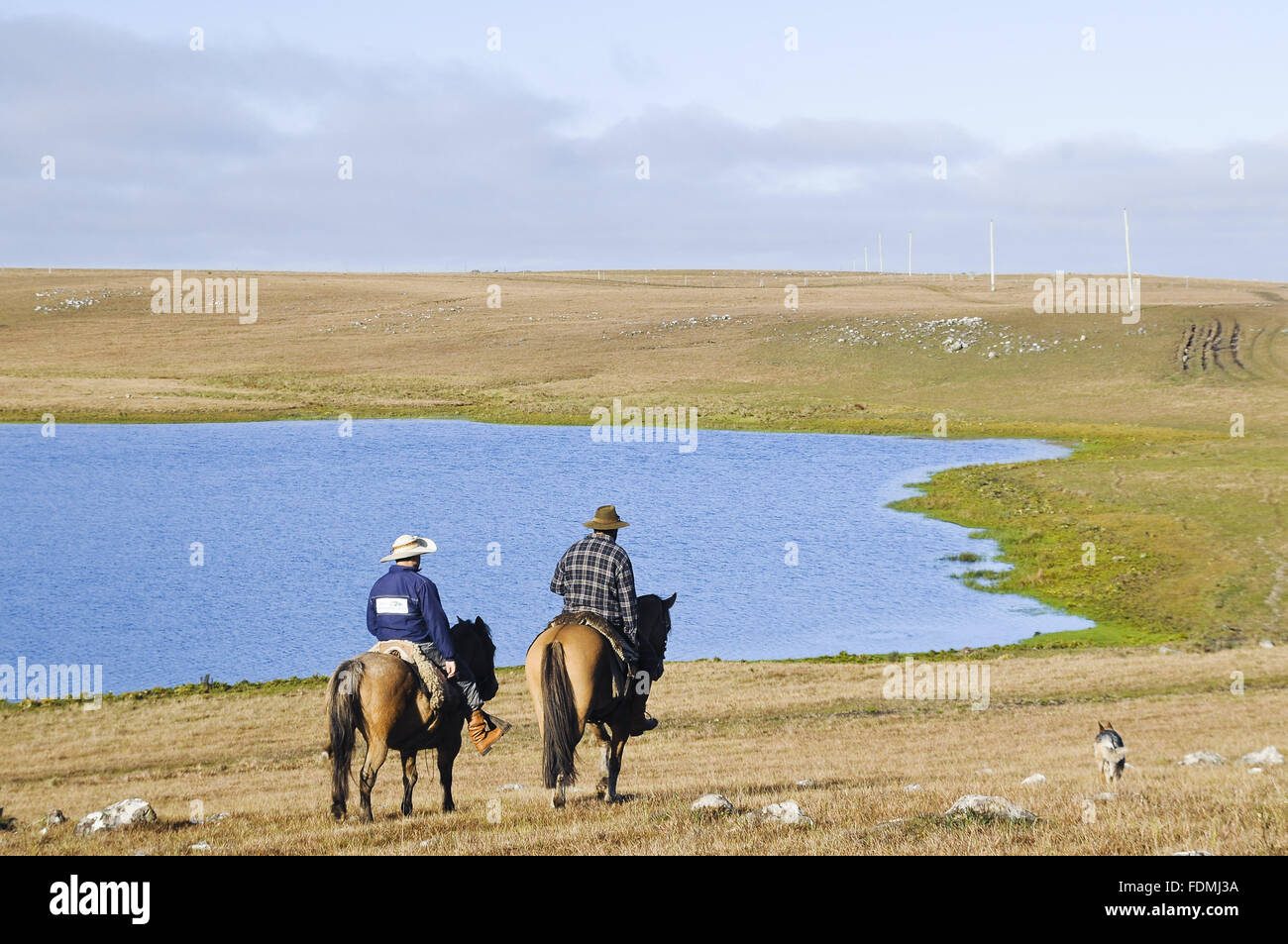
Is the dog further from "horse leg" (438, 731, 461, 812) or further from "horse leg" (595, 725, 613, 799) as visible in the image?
"horse leg" (438, 731, 461, 812)

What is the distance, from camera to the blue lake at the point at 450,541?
3847 cm

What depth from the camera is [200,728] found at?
27.7 meters

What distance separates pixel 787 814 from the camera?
1210cm

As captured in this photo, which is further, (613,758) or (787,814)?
(613,758)

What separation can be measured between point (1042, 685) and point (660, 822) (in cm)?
2035

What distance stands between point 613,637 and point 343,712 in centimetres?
332

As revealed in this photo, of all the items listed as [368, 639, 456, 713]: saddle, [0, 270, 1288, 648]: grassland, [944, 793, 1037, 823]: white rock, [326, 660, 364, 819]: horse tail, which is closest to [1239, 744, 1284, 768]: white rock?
[944, 793, 1037, 823]: white rock

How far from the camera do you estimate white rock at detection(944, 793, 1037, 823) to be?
1142 centimetres

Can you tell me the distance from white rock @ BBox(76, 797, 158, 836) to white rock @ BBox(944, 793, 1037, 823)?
9133mm

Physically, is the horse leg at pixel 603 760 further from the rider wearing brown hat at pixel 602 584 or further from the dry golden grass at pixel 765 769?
the rider wearing brown hat at pixel 602 584

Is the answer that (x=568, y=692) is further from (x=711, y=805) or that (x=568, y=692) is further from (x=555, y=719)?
(x=711, y=805)

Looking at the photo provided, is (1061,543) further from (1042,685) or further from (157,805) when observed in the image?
(157,805)

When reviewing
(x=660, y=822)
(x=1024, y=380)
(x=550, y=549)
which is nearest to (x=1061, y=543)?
(x=550, y=549)

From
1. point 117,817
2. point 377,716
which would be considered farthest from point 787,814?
point 117,817
